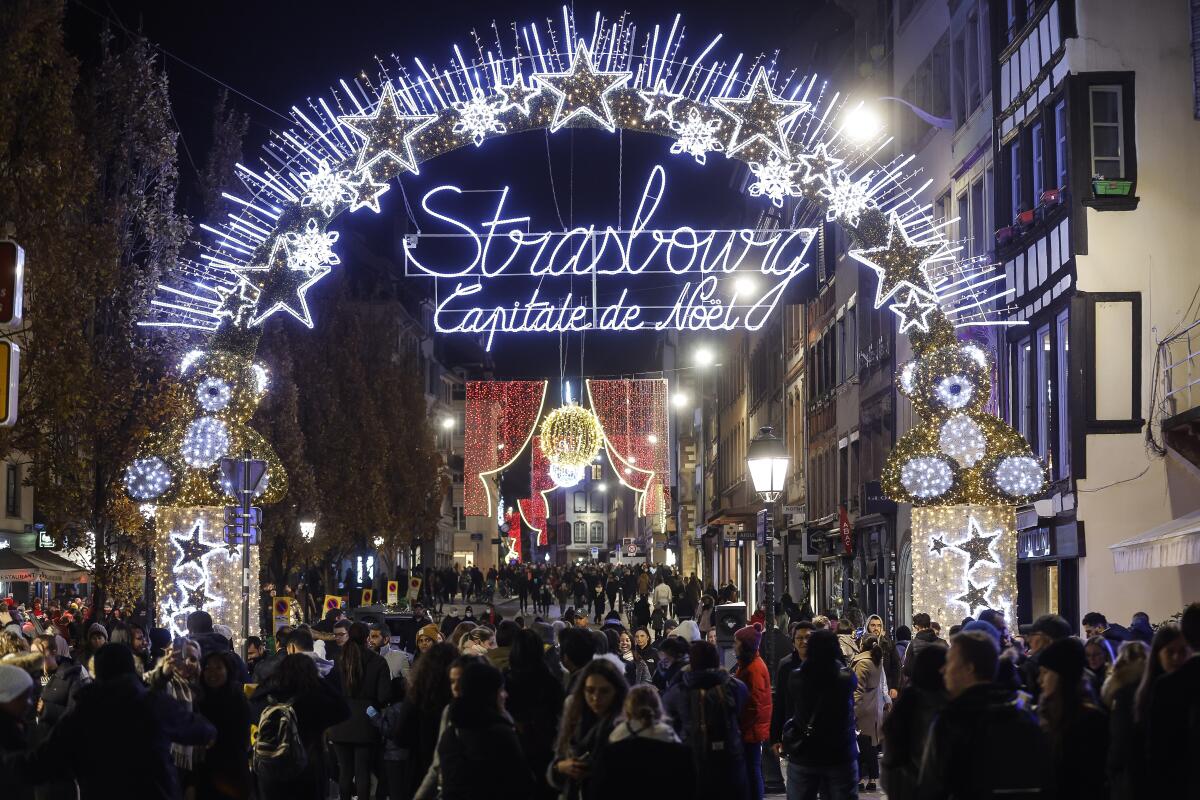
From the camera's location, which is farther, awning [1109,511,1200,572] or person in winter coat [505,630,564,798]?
awning [1109,511,1200,572]

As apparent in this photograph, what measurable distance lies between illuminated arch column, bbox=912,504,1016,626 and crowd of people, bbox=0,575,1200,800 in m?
1.82

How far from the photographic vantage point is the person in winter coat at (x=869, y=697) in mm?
18375

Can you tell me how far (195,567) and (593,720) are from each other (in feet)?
42.3

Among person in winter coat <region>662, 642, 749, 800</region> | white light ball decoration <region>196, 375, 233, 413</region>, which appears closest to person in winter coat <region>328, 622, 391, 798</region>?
person in winter coat <region>662, 642, 749, 800</region>

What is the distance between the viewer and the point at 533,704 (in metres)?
11.0

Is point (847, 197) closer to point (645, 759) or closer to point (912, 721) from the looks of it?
point (912, 721)

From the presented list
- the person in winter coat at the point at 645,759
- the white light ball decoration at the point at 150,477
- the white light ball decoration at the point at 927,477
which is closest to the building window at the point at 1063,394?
the white light ball decoration at the point at 927,477

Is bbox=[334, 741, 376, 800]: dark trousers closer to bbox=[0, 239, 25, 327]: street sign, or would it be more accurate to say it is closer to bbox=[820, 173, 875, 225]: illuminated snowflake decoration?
bbox=[0, 239, 25, 327]: street sign

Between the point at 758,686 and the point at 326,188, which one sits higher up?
the point at 326,188

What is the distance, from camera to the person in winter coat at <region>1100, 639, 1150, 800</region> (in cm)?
923

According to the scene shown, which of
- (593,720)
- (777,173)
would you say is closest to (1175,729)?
(593,720)

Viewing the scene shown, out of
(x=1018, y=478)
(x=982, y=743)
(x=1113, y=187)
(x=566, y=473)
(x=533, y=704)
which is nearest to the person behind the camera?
(x=982, y=743)

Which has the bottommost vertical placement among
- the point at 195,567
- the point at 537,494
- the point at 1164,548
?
the point at 195,567

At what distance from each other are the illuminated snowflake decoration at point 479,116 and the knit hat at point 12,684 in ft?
40.0
